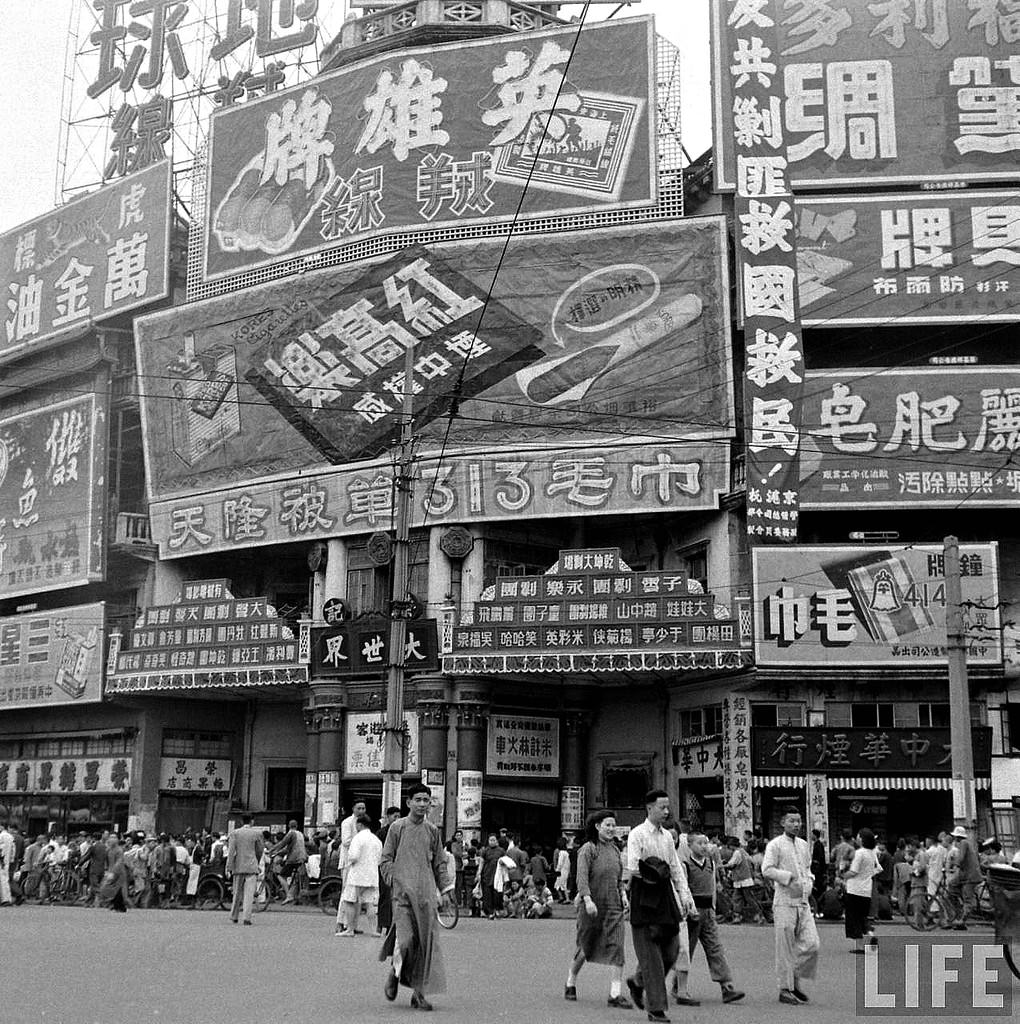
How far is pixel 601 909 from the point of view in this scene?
448 inches

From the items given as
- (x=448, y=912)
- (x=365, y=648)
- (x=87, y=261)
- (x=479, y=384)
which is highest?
(x=87, y=261)

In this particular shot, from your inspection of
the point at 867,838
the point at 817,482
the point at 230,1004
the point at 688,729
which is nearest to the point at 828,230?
the point at 817,482

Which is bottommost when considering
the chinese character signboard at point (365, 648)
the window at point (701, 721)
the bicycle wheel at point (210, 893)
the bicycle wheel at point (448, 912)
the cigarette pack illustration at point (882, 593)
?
the bicycle wheel at point (210, 893)

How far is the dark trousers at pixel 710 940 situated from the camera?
37.9ft

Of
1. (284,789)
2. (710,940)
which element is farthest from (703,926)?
(284,789)

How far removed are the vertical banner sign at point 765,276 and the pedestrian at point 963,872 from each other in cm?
1051

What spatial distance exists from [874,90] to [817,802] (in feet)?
54.7

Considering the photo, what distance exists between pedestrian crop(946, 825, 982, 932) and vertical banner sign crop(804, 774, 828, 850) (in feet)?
27.4

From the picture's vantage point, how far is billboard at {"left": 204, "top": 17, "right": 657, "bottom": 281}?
3412 centimetres

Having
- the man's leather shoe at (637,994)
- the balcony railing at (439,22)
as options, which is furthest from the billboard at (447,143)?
the man's leather shoe at (637,994)

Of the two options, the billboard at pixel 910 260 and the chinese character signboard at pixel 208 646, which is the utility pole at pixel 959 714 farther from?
the chinese character signboard at pixel 208 646

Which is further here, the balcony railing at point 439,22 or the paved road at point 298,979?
the balcony railing at point 439,22

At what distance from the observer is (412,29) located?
38188 mm

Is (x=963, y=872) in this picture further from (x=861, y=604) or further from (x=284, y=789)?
(x=284, y=789)
